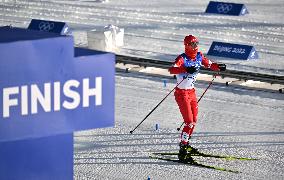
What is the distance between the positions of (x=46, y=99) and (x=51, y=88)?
0.11 metres

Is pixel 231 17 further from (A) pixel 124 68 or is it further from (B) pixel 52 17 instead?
(A) pixel 124 68

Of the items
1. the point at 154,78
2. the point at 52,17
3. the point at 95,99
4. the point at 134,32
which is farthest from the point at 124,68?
the point at 95,99

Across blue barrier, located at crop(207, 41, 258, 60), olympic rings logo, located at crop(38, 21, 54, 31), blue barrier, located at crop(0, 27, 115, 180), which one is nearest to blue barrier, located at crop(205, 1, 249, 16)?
blue barrier, located at crop(207, 41, 258, 60)

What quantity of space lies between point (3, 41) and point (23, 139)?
891 millimetres

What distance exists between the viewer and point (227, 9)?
2783 centimetres

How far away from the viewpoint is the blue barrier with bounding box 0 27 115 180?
653 centimetres

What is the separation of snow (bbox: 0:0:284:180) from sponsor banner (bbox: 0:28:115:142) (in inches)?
196

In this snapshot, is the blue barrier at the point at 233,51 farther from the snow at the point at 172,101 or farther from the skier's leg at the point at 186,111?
the skier's leg at the point at 186,111

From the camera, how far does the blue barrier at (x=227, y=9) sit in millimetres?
27656

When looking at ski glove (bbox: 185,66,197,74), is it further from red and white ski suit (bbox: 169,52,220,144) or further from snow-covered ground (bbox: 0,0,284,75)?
snow-covered ground (bbox: 0,0,284,75)

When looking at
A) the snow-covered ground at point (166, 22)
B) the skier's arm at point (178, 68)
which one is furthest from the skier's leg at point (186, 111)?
the snow-covered ground at point (166, 22)

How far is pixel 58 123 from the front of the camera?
22.5 ft

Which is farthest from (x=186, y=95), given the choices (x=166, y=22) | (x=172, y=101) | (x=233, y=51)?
(x=166, y=22)

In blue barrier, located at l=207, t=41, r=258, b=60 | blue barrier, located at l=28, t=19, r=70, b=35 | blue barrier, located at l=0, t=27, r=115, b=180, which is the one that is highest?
blue barrier, located at l=0, t=27, r=115, b=180
